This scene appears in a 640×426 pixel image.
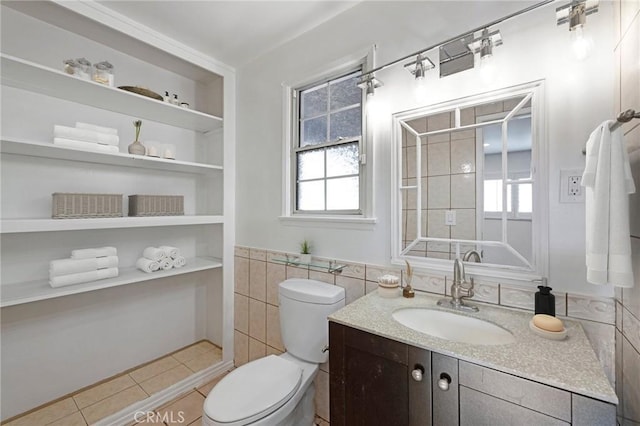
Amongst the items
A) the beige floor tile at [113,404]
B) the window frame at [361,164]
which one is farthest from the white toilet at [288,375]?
the beige floor tile at [113,404]

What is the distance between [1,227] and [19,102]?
31.0 inches

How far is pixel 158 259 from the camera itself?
6.25 ft

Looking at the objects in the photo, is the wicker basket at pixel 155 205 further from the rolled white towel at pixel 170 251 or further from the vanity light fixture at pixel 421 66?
the vanity light fixture at pixel 421 66

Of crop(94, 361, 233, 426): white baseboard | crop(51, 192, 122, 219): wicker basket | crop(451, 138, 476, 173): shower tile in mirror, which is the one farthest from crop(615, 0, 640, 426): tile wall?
crop(51, 192, 122, 219): wicker basket

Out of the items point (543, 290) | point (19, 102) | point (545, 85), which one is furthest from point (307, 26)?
point (543, 290)

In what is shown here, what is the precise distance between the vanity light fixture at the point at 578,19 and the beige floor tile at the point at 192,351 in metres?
2.83

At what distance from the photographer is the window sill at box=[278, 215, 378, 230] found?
149 cm

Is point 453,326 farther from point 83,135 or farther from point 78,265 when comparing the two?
point 83,135

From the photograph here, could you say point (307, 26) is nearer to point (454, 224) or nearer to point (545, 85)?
point (545, 85)

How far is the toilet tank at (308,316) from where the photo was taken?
139cm

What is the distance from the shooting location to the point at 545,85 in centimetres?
104

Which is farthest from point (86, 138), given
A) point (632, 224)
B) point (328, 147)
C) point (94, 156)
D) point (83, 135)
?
point (632, 224)

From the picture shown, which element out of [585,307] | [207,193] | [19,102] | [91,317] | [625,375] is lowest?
[91,317]

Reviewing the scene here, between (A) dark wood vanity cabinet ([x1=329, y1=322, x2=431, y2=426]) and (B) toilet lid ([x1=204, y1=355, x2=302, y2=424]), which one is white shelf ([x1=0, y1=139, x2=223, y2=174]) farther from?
(A) dark wood vanity cabinet ([x1=329, y1=322, x2=431, y2=426])
